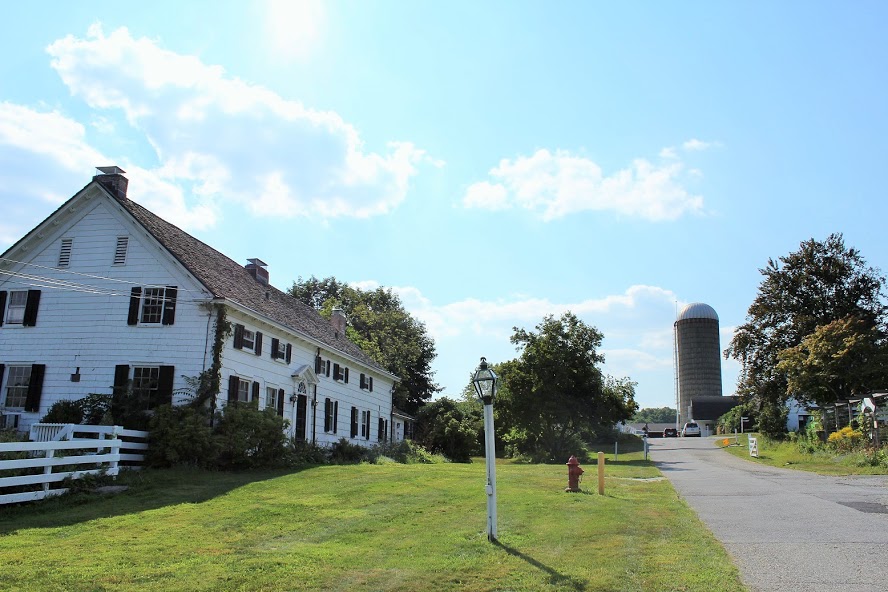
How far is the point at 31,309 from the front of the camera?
23.0 m

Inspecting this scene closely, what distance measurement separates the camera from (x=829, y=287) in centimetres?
4159

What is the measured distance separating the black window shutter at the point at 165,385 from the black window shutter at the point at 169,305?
5.05 feet

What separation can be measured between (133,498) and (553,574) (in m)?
10.3

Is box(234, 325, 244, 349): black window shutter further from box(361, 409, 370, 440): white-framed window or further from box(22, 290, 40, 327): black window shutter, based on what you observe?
box(361, 409, 370, 440): white-framed window

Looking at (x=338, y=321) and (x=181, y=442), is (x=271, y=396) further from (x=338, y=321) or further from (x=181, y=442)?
(x=338, y=321)

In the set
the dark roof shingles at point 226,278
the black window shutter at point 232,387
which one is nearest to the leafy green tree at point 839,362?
the dark roof shingles at point 226,278

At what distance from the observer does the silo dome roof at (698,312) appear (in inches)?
3206

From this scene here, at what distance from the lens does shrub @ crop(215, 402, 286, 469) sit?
19.7 meters

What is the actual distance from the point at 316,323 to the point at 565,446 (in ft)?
47.8

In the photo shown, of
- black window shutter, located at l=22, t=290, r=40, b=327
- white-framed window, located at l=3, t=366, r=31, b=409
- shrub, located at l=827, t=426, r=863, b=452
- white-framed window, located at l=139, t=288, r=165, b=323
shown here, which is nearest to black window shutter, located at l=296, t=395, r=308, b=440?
white-framed window, located at l=139, t=288, r=165, b=323

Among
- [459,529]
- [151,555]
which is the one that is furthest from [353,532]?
[151,555]

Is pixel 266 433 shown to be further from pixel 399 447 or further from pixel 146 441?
pixel 399 447

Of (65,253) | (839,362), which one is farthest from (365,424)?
(839,362)

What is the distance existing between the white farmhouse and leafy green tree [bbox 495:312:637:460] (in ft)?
46.0
